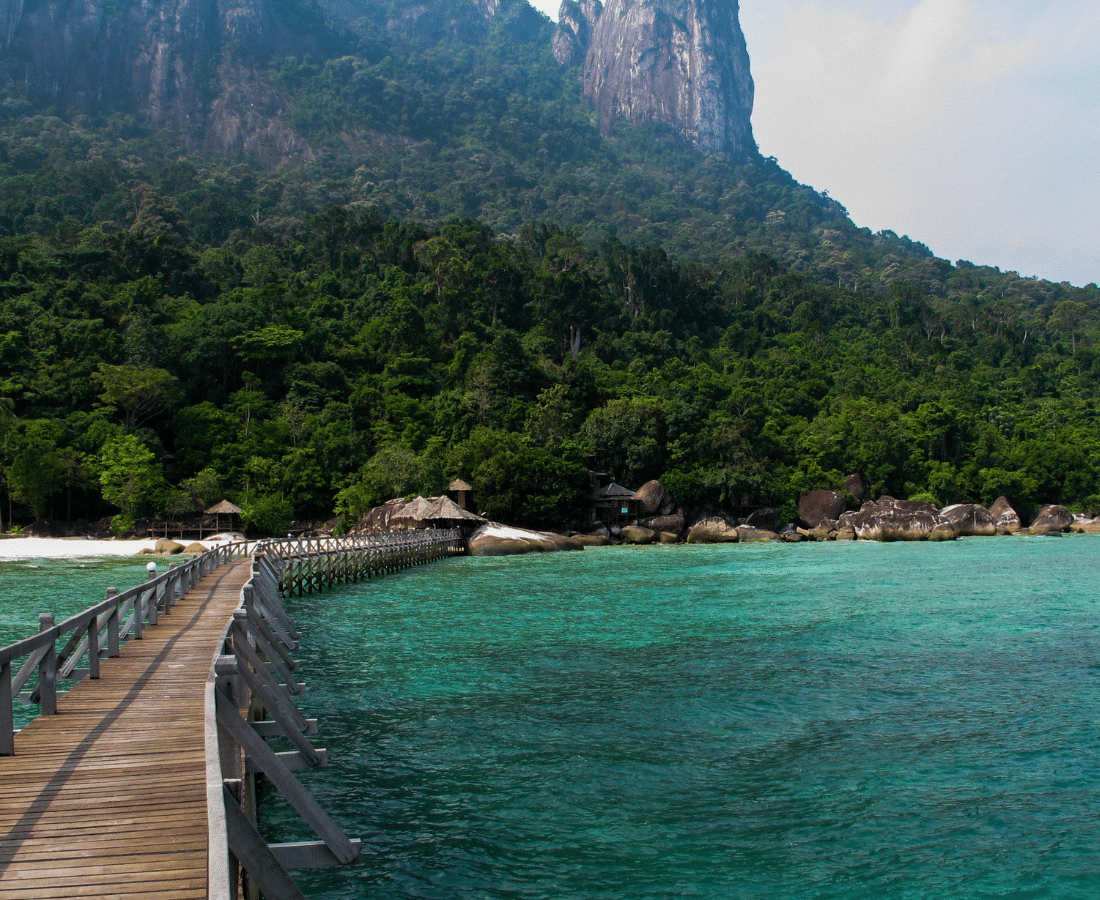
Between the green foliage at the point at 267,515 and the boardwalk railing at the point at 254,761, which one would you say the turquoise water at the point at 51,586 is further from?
the green foliage at the point at 267,515

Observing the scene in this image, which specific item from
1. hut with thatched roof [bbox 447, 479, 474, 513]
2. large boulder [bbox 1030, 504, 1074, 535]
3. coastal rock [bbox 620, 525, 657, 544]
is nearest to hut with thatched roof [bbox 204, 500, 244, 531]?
hut with thatched roof [bbox 447, 479, 474, 513]

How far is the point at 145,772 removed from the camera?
647cm

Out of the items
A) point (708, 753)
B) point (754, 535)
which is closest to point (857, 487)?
point (754, 535)

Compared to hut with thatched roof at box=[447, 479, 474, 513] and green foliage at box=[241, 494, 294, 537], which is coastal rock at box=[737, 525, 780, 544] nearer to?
hut with thatched roof at box=[447, 479, 474, 513]

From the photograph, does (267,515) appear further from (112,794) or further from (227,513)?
(112,794)

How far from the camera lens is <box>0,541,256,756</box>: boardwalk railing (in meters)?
7.00

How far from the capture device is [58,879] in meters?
4.68

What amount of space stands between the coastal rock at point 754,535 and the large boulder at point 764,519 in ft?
4.63

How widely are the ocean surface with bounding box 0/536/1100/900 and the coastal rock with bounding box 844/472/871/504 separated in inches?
1643

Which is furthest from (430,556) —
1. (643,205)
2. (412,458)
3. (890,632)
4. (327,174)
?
(643,205)

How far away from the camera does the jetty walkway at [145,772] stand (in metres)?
4.73

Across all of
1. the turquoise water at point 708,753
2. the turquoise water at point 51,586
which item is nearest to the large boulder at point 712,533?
the turquoise water at point 51,586

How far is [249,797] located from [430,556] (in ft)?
116

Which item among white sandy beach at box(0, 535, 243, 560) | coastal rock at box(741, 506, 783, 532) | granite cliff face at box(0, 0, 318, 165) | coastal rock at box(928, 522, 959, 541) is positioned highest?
granite cliff face at box(0, 0, 318, 165)
